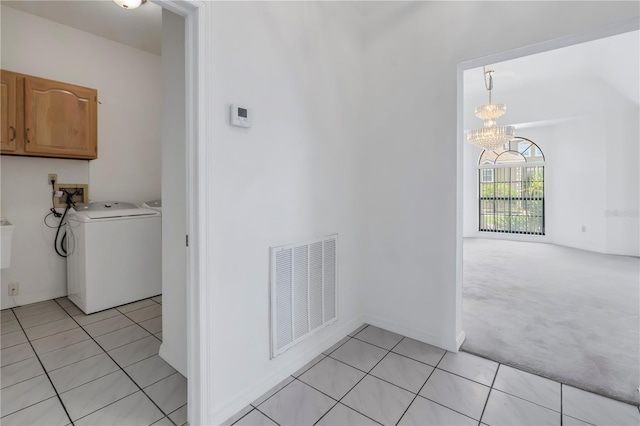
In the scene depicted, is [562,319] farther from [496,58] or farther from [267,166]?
[267,166]

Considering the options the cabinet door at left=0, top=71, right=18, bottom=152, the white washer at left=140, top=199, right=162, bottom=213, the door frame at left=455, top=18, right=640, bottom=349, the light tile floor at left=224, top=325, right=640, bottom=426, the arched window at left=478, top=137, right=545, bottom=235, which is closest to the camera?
the light tile floor at left=224, top=325, right=640, bottom=426

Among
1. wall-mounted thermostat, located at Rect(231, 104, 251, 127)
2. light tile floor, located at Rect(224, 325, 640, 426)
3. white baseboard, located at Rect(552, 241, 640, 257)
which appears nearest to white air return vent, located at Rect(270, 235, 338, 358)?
light tile floor, located at Rect(224, 325, 640, 426)

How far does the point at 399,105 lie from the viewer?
7.94 feet

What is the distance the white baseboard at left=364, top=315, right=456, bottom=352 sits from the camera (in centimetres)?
221

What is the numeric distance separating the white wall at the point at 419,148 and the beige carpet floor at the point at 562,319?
19.8 inches

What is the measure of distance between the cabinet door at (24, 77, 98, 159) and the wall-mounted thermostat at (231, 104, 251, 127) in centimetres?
263

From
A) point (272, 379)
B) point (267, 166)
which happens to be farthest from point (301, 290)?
point (267, 166)

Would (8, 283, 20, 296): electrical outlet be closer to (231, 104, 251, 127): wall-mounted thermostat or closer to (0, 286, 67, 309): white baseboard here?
(0, 286, 67, 309): white baseboard

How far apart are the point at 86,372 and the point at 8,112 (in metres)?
2.56

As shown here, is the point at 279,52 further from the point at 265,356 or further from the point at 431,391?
the point at 431,391

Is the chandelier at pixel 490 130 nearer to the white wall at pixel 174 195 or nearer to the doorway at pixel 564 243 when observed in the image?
the doorway at pixel 564 243

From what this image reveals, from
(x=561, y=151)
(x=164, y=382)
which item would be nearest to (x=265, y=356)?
(x=164, y=382)

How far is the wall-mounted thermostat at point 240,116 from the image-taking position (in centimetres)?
159

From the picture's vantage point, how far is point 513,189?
7.51m
